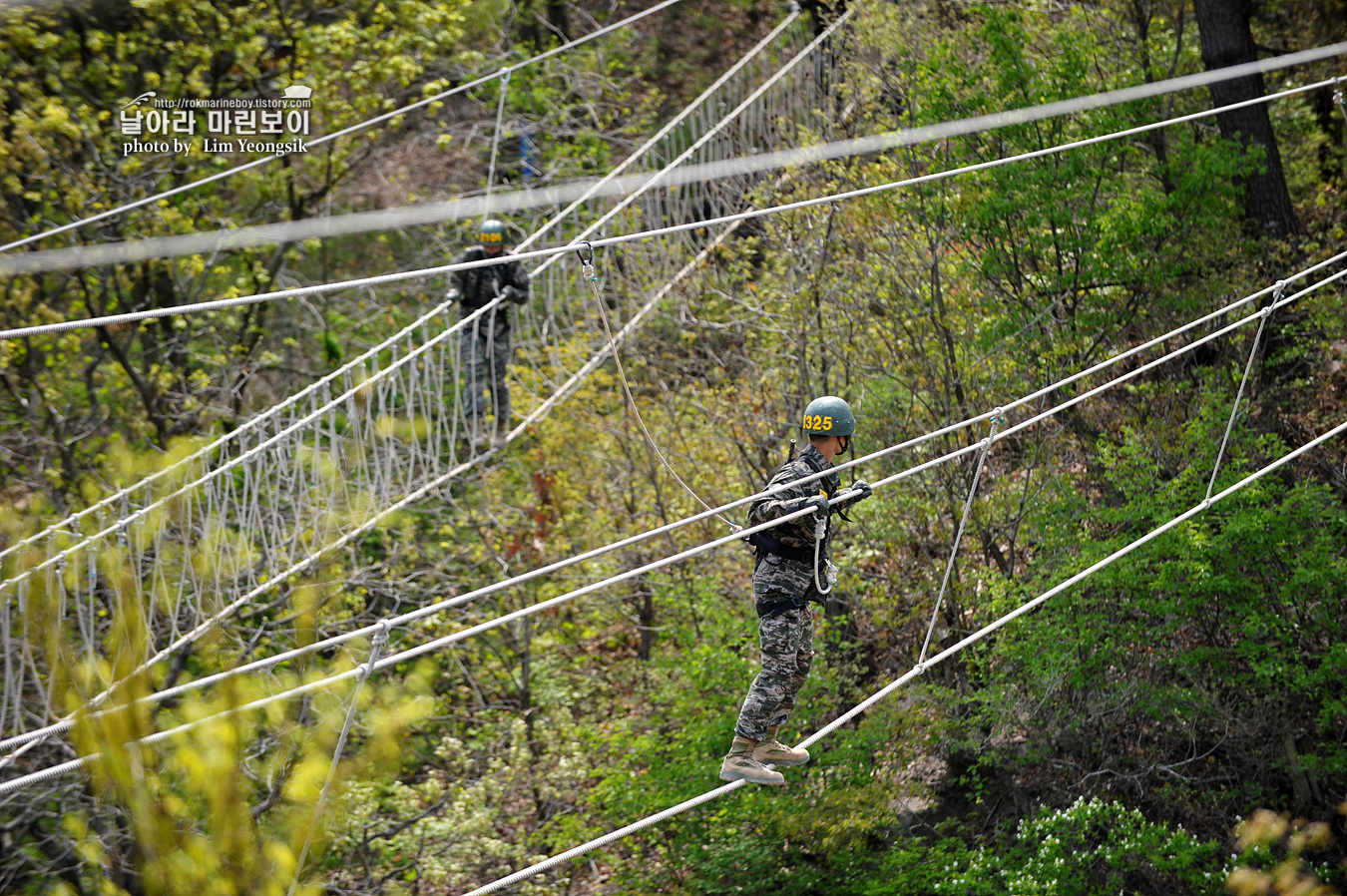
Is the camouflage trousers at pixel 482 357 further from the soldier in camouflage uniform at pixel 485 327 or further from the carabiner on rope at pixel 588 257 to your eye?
the carabiner on rope at pixel 588 257

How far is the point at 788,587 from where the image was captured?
4613 mm

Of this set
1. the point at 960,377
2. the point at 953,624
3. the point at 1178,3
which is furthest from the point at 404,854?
the point at 1178,3

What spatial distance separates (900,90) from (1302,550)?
455 cm

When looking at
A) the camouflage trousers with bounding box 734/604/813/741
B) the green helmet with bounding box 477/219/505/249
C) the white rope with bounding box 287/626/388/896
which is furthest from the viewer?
the green helmet with bounding box 477/219/505/249

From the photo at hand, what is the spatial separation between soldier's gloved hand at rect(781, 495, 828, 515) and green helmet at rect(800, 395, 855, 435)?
11.6 inches

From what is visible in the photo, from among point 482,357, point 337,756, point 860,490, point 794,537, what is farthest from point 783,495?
point 482,357

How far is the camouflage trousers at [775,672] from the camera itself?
15.3ft

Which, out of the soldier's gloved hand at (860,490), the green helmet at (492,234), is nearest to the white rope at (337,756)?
the soldier's gloved hand at (860,490)

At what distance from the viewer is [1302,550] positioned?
25.6 feet

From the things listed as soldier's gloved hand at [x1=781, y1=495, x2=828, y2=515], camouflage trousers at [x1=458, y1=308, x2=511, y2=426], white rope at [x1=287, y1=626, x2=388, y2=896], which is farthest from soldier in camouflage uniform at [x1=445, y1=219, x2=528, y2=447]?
white rope at [x1=287, y1=626, x2=388, y2=896]

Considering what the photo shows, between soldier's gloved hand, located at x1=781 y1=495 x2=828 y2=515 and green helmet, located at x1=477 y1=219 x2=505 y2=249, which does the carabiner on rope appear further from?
green helmet, located at x1=477 y1=219 x2=505 y2=249

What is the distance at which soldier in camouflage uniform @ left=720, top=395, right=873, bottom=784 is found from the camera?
4.56 meters

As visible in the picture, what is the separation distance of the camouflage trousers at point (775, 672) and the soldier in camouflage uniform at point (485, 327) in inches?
152

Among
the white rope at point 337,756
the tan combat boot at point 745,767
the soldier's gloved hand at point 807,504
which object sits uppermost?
the soldier's gloved hand at point 807,504
